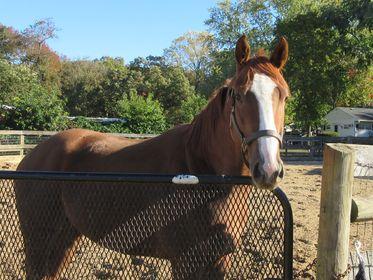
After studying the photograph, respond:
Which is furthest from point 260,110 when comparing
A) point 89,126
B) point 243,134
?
point 89,126

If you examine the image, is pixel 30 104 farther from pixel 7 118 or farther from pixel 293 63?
pixel 293 63

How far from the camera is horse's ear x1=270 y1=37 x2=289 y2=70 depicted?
108 inches

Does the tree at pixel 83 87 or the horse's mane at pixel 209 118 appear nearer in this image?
the horse's mane at pixel 209 118

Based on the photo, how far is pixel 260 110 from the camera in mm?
2312

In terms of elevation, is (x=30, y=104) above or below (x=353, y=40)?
below

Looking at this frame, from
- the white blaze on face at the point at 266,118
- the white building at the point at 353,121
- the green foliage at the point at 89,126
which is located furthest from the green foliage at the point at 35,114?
the white building at the point at 353,121

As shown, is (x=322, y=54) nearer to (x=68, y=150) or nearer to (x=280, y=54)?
(x=68, y=150)

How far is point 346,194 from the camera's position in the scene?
2.25 meters

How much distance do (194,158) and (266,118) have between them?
791mm

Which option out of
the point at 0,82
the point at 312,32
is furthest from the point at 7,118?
the point at 312,32

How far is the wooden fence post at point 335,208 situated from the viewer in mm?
2230

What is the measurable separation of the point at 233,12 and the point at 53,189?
145ft

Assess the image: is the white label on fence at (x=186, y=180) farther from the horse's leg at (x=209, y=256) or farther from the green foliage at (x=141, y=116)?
the green foliage at (x=141, y=116)

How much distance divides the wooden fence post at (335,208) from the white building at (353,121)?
4901 cm
